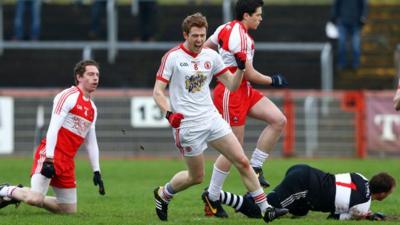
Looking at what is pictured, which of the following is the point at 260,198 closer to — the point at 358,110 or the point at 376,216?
the point at 376,216

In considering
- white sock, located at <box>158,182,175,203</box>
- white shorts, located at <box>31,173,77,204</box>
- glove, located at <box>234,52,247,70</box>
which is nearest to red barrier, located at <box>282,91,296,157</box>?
white shorts, located at <box>31,173,77,204</box>

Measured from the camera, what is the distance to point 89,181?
68.8 ft

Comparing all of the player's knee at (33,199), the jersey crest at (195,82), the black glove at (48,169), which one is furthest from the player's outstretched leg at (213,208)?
the player's knee at (33,199)

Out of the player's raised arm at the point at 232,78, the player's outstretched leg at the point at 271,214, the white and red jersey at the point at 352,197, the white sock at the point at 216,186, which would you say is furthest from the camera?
the white sock at the point at 216,186

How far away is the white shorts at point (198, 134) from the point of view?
44.2 ft

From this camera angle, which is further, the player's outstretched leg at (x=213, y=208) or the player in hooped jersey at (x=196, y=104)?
the player's outstretched leg at (x=213, y=208)

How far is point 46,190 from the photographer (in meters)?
14.7

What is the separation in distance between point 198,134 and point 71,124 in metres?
1.98

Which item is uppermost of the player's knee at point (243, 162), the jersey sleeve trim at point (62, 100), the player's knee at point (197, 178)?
the jersey sleeve trim at point (62, 100)

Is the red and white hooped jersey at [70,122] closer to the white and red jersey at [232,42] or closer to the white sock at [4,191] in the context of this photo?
the white sock at [4,191]

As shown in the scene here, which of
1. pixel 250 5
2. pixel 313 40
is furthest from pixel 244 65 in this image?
pixel 313 40

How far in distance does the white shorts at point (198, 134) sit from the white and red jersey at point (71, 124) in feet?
5.27

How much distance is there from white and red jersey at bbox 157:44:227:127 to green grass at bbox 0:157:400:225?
1.28 m

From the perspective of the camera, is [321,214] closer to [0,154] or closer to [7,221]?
[7,221]
